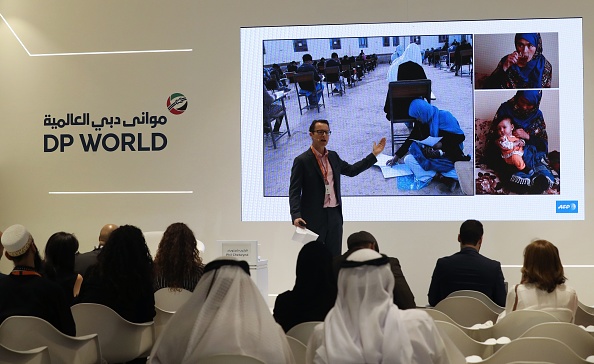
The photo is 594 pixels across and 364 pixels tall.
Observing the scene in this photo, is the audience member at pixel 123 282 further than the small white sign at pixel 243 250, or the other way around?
the small white sign at pixel 243 250

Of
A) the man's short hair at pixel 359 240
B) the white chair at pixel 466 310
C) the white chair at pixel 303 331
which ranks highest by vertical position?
the man's short hair at pixel 359 240

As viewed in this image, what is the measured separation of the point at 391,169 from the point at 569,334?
5.15 m

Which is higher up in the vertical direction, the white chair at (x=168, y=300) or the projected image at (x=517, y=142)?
the projected image at (x=517, y=142)

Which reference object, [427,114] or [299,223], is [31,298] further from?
[427,114]

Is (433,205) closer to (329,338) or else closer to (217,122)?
(217,122)

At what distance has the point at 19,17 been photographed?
8.92m

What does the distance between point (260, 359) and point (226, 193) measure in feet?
19.3

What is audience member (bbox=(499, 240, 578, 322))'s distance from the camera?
4.33 metres

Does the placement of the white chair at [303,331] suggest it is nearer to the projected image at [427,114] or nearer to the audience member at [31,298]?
the audience member at [31,298]

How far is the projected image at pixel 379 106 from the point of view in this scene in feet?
27.5

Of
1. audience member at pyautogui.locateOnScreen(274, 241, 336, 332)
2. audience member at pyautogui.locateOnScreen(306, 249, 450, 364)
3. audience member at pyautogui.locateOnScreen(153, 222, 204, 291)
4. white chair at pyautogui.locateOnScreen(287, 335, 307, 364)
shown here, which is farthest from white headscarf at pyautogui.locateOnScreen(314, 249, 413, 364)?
audience member at pyautogui.locateOnScreen(153, 222, 204, 291)

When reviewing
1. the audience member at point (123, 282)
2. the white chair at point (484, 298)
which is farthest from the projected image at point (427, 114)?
the audience member at point (123, 282)

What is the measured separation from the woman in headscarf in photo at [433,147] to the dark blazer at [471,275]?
3169 mm

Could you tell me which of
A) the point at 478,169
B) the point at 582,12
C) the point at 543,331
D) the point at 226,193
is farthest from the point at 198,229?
the point at 543,331
